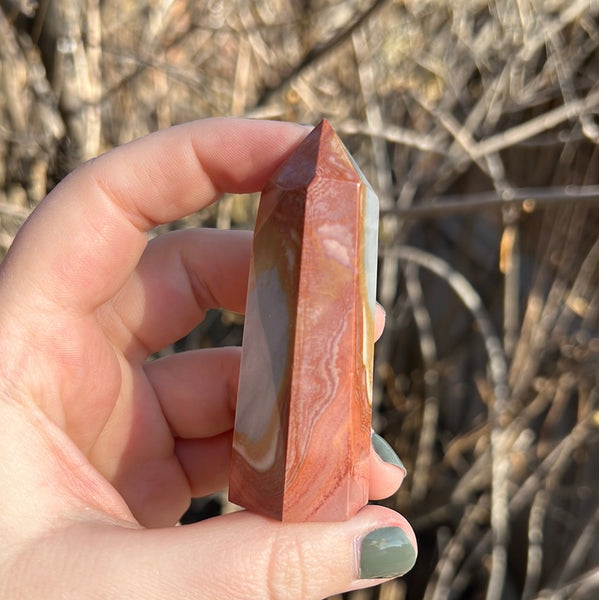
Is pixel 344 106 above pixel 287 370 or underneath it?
above

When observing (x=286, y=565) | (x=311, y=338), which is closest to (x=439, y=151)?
(x=311, y=338)

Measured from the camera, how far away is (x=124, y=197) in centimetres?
79

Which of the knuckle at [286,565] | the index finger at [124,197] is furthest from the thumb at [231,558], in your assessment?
the index finger at [124,197]

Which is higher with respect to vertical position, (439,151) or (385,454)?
(439,151)

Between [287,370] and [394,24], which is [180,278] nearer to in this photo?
[287,370]

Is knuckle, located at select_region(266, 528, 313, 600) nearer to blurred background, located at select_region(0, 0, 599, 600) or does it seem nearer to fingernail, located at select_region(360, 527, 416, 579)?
fingernail, located at select_region(360, 527, 416, 579)

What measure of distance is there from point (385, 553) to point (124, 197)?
1.70 ft

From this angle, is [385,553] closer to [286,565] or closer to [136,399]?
[286,565]

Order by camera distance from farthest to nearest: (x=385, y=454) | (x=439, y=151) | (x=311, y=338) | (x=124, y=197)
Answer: (x=439, y=151) → (x=385, y=454) → (x=124, y=197) → (x=311, y=338)

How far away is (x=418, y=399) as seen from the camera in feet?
6.53

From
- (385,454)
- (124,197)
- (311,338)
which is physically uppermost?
(124,197)

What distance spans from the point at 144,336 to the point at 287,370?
1.37 feet

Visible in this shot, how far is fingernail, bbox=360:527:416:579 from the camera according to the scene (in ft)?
2.24

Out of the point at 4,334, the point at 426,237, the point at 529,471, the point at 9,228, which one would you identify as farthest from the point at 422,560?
the point at 4,334
